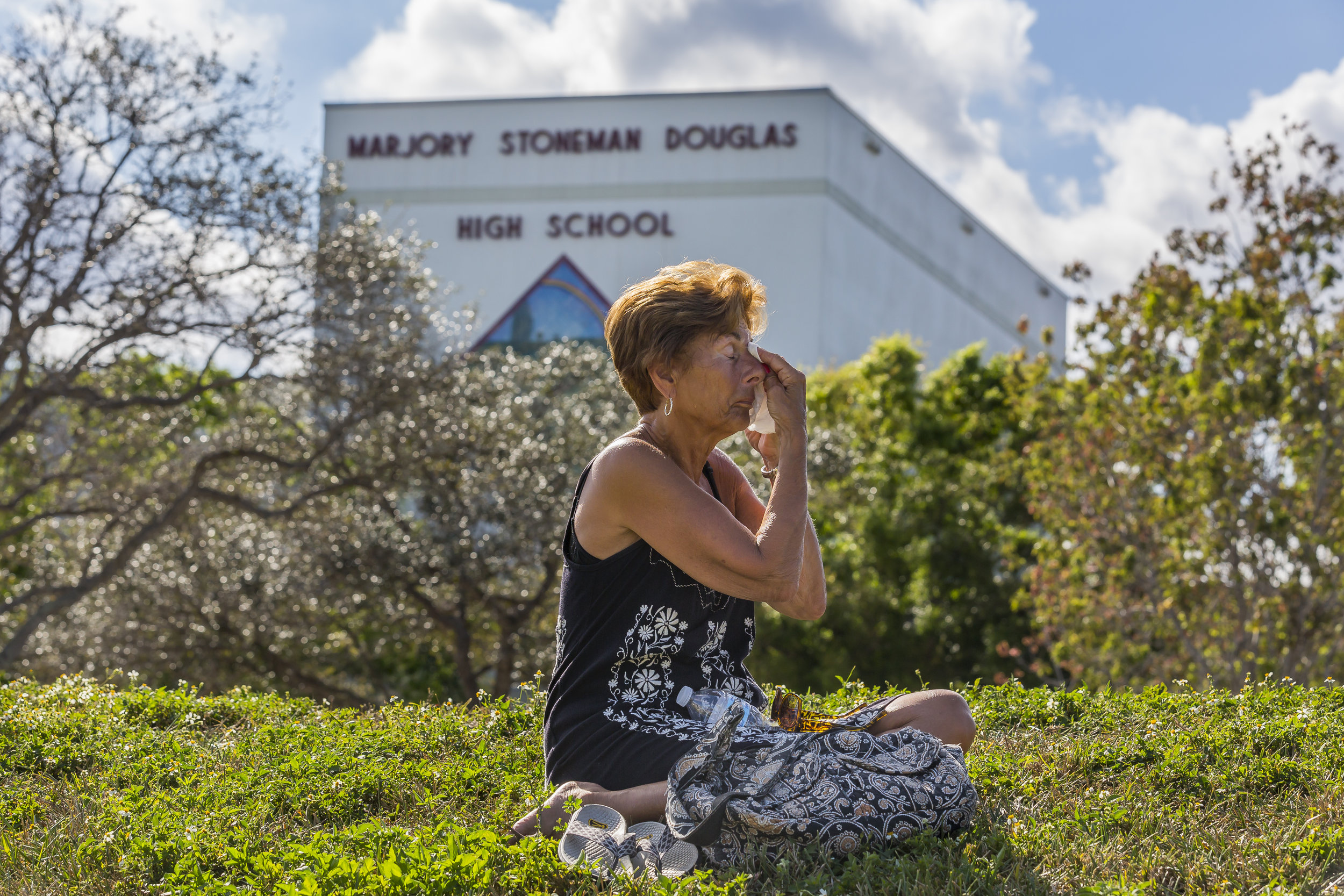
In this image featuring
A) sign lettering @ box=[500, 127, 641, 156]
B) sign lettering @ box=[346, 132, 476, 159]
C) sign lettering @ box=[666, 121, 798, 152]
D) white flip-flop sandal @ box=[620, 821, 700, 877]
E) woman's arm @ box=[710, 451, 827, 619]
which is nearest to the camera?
white flip-flop sandal @ box=[620, 821, 700, 877]

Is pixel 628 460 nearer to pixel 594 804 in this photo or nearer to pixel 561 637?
pixel 561 637

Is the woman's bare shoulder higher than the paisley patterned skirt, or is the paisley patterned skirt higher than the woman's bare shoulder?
the woman's bare shoulder

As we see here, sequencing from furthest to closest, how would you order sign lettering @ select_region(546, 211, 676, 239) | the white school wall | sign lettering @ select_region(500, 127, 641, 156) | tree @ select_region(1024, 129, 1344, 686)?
sign lettering @ select_region(500, 127, 641, 156), sign lettering @ select_region(546, 211, 676, 239), the white school wall, tree @ select_region(1024, 129, 1344, 686)

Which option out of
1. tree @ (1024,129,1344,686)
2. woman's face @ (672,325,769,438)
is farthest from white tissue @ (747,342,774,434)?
tree @ (1024,129,1344,686)

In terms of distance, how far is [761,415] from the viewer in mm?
3562

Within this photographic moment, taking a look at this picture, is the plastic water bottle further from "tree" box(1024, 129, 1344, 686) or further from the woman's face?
"tree" box(1024, 129, 1344, 686)

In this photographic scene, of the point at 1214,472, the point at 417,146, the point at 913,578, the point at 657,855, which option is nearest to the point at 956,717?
the point at 657,855

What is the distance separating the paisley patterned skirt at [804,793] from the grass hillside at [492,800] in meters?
0.07

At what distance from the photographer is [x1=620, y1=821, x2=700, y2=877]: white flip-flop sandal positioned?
3.01 m

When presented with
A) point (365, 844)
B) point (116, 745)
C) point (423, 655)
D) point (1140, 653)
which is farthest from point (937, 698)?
point (423, 655)

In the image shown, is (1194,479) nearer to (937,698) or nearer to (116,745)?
(937,698)

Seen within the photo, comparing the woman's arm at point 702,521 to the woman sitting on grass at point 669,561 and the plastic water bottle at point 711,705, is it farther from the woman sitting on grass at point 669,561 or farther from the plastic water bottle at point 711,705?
the plastic water bottle at point 711,705

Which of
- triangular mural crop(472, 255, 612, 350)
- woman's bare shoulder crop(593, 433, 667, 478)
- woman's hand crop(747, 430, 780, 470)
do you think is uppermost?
triangular mural crop(472, 255, 612, 350)

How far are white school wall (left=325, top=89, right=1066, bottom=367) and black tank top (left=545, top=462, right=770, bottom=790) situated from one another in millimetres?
25951
